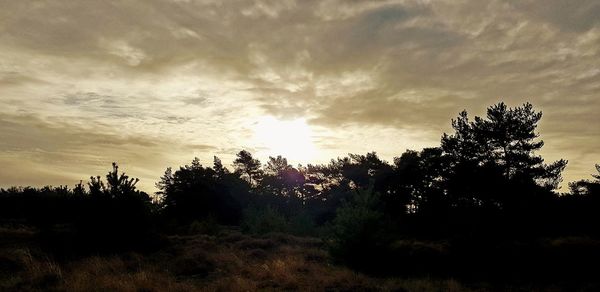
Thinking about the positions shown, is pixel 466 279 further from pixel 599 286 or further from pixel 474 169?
pixel 474 169

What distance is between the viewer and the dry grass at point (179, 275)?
11891 mm

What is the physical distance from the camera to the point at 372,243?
56.0 feet

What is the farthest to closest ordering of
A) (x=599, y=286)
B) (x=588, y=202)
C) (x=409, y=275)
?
(x=588, y=202)
(x=409, y=275)
(x=599, y=286)

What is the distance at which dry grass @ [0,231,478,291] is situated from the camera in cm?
1189

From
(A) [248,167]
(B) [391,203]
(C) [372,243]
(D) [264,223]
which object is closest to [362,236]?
(C) [372,243]

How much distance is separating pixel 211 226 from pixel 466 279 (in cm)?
2456

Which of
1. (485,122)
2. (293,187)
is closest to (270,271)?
(485,122)


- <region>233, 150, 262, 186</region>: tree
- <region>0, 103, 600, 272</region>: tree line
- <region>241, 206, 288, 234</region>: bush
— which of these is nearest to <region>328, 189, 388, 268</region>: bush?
<region>0, 103, 600, 272</region>: tree line

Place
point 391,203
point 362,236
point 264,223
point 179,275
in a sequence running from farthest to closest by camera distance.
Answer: point 391,203, point 264,223, point 362,236, point 179,275

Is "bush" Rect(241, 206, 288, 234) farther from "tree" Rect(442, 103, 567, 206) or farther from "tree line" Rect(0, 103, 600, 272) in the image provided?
"tree" Rect(442, 103, 567, 206)

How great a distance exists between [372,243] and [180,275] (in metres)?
7.65

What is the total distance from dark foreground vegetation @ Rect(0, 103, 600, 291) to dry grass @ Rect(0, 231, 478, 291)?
0.07 meters

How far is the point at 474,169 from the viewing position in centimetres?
3684

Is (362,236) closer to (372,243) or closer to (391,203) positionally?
(372,243)
